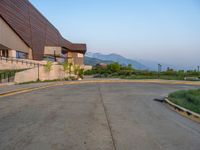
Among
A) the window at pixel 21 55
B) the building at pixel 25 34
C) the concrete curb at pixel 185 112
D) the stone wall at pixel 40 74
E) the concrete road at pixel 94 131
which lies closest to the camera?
the concrete road at pixel 94 131

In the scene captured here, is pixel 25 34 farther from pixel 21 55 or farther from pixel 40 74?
pixel 40 74

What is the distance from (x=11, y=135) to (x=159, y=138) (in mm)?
3808

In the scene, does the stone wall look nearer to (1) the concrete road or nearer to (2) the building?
(2) the building

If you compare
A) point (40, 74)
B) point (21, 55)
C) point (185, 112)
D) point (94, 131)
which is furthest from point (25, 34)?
point (94, 131)

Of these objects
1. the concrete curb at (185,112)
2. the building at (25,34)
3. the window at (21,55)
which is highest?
the building at (25,34)

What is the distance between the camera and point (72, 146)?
6176mm

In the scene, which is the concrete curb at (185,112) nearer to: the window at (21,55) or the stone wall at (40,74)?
the stone wall at (40,74)

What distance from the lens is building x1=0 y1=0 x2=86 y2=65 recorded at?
49531mm

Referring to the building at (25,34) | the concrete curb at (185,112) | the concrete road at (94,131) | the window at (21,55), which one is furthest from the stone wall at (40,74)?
the concrete road at (94,131)

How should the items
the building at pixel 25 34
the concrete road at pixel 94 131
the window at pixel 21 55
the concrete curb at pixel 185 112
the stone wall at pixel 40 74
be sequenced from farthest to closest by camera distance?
the window at pixel 21 55
the building at pixel 25 34
the stone wall at pixel 40 74
the concrete curb at pixel 185 112
the concrete road at pixel 94 131

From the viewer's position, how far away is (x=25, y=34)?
58.8 m

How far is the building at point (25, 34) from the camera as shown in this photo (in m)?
49.5

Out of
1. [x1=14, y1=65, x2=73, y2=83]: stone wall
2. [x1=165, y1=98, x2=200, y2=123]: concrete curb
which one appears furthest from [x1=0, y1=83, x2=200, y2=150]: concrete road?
[x1=14, y1=65, x2=73, y2=83]: stone wall

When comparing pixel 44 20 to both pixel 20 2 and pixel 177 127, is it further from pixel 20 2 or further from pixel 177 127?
pixel 177 127
